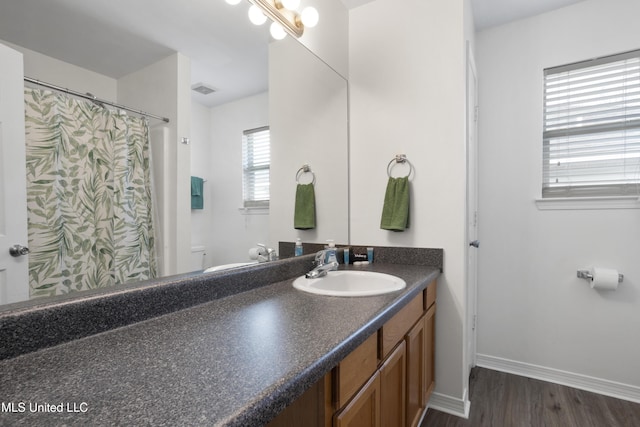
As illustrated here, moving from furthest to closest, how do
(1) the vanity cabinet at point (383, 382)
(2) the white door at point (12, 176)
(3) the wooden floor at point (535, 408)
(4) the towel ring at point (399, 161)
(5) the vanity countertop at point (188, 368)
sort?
(4) the towel ring at point (399, 161) → (3) the wooden floor at point (535, 408) → (1) the vanity cabinet at point (383, 382) → (2) the white door at point (12, 176) → (5) the vanity countertop at point (188, 368)

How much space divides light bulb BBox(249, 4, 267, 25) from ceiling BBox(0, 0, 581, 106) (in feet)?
0.08

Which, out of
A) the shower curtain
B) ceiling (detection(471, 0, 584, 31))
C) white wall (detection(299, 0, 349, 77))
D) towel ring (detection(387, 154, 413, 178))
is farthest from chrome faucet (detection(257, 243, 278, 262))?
ceiling (detection(471, 0, 584, 31))

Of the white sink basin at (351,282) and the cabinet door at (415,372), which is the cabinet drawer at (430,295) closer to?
the cabinet door at (415,372)

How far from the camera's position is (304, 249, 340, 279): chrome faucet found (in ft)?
4.76

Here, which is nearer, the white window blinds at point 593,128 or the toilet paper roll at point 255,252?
the toilet paper roll at point 255,252

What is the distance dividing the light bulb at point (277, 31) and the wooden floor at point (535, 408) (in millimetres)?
2126

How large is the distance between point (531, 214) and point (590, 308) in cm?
69

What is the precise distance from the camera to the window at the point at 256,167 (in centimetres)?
132

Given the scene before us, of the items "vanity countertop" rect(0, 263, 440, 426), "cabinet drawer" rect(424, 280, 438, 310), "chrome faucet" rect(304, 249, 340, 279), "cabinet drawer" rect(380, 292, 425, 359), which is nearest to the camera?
"vanity countertop" rect(0, 263, 440, 426)

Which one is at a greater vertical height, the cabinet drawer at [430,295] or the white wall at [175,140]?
the white wall at [175,140]

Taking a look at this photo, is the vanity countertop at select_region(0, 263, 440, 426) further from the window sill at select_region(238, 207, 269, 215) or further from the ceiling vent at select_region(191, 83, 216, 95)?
the ceiling vent at select_region(191, 83, 216, 95)

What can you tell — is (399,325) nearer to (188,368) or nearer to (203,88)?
(188,368)

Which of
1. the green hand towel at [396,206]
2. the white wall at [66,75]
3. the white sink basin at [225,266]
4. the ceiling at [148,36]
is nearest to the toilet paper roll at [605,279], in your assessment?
the green hand towel at [396,206]

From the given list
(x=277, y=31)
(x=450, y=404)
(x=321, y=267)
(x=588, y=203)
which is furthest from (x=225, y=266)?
(x=588, y=203)
